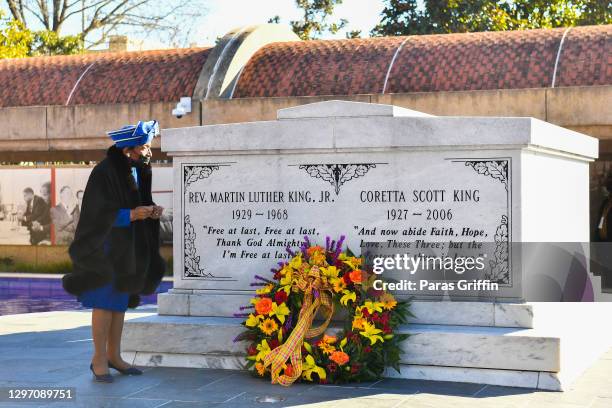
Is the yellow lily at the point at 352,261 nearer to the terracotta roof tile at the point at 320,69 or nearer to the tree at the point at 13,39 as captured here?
the terracotta roof tile at the point at 320,69

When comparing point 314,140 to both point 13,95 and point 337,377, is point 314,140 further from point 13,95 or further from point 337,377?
point 13,95

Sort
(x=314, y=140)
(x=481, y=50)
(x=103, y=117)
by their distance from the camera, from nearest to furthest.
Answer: (x=314, y=140)
(x=481, y=50)
(x=103, y=117)

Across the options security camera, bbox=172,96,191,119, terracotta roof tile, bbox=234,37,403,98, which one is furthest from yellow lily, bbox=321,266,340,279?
security camera, bbox=172,96,191,119

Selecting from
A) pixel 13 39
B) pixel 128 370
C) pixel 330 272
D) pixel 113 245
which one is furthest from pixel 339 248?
pixel 13 39

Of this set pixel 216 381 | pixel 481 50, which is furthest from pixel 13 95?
pixel 216 381

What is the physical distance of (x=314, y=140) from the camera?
7.89 metres

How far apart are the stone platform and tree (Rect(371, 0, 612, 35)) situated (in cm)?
2157

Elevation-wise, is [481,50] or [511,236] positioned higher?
[481,50]

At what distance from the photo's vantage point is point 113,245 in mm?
7418

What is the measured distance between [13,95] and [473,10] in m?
13.7

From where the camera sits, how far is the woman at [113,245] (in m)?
7.34

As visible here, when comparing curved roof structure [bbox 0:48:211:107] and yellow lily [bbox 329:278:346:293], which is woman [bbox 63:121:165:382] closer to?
yellow lily [bbox 329:278:346:293]

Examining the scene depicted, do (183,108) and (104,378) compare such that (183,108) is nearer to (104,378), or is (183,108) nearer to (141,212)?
(141,212)

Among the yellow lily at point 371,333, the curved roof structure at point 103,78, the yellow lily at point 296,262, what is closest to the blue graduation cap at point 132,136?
the yellow lily at point 296,262
